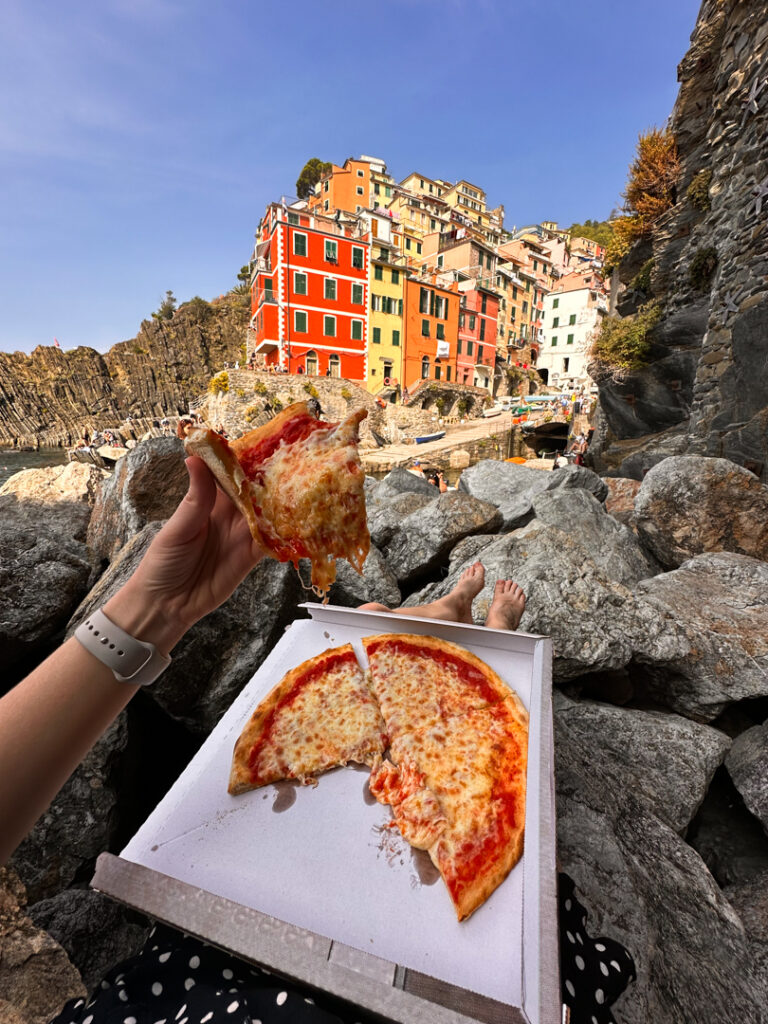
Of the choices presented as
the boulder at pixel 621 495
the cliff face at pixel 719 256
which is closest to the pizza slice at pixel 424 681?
the cliff face at pixel 719 256

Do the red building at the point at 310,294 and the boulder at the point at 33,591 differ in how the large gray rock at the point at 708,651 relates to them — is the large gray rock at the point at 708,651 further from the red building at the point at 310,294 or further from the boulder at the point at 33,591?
the red building at the point at 310,294

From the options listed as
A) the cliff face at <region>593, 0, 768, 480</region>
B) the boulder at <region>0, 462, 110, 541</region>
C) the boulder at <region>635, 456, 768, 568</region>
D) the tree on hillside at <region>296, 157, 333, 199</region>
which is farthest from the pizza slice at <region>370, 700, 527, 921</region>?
the tree on hillside at <region>296, 157, 333, 199</region>

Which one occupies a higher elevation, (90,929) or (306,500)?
(306,500)

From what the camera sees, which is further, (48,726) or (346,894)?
(346,894)

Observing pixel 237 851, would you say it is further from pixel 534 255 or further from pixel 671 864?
pixel 534 255

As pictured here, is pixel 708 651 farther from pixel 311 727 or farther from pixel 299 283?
pixel 299 283

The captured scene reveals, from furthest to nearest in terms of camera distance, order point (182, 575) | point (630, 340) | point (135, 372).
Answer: point (135, 372) → point (630, 340) → point (182, 575)

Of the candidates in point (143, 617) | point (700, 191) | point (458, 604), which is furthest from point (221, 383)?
point (143, 617)

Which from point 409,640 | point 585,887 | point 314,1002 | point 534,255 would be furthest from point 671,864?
point 534,255
